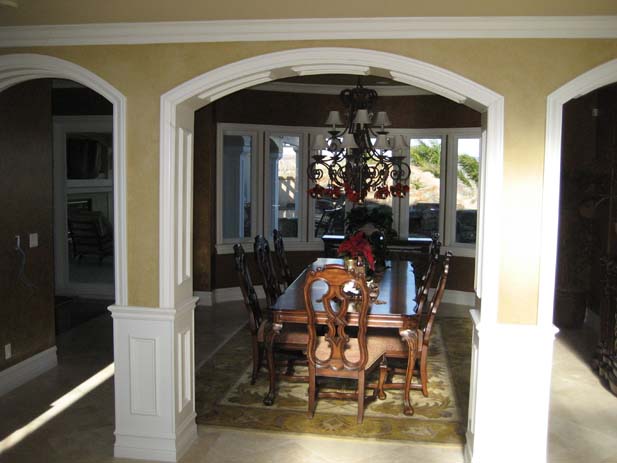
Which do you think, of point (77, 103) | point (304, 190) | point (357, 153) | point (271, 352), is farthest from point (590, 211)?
point (77, 103)

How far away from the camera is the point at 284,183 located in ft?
27.9

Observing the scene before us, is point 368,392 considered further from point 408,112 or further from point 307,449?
point 408,112

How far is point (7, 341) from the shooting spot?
484cm

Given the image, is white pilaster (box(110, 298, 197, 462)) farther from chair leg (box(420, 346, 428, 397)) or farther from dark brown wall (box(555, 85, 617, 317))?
dark brown wall (box(555, 85, 617, 317))

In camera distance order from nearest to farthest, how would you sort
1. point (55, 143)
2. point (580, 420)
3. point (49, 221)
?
point (580, 420), point (49, 221), point (55, 143)

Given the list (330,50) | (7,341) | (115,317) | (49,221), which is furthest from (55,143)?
(330,50)

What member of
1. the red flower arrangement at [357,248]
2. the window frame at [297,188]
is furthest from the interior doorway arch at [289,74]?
the window frame at [297,188]

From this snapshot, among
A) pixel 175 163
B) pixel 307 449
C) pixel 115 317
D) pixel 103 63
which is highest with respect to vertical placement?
pixel 103 63

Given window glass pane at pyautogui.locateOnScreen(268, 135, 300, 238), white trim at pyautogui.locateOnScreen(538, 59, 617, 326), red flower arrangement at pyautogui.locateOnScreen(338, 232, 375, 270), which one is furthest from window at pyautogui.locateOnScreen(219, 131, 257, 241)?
white trim at pyautogui.locateOnScreen(538, 59, 617, 326)

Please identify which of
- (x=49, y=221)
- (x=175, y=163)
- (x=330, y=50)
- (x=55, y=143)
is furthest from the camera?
(x=55, y=143)

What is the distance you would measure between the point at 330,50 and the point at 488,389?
6.61 ft

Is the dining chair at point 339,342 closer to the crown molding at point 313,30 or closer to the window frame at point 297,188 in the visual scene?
the crown molding at point 313,30

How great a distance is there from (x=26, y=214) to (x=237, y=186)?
353 cm

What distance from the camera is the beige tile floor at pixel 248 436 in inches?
150
